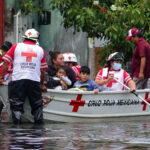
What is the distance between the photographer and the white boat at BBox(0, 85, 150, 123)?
13.1 m

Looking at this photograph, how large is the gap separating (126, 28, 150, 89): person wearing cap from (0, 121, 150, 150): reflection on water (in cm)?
160

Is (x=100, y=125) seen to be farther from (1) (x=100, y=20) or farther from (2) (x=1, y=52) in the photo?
(1) (x=100, y=20)

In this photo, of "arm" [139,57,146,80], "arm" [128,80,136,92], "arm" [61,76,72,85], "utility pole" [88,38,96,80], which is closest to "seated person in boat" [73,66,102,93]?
"arm" [61,76,72,85]

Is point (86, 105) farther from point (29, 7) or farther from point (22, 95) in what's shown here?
point (29, 7)

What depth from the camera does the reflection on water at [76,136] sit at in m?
8.71

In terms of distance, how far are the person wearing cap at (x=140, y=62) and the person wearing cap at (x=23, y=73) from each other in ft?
7.65

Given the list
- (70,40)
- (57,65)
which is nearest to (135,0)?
(57,65)

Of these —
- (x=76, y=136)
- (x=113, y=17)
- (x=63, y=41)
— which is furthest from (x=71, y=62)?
(x=63, y=41)

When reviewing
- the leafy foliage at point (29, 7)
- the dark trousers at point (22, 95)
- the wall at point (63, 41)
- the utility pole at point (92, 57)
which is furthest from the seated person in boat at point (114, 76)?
the wall at point (63, 41)

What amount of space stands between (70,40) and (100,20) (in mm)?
6311

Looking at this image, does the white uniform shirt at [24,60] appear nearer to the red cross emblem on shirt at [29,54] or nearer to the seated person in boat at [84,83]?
the red cross emblem on shirt at [29,54]

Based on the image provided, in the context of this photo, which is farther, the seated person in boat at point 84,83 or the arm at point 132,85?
the arm at point 132,85

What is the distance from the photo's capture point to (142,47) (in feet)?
46.7

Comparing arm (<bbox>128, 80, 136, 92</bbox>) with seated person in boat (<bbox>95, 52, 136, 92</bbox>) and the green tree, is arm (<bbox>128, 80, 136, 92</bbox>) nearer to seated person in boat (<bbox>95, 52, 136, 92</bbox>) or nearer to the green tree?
seated person in boat (<bbox>95, 52, 136, 92</bbox>)
